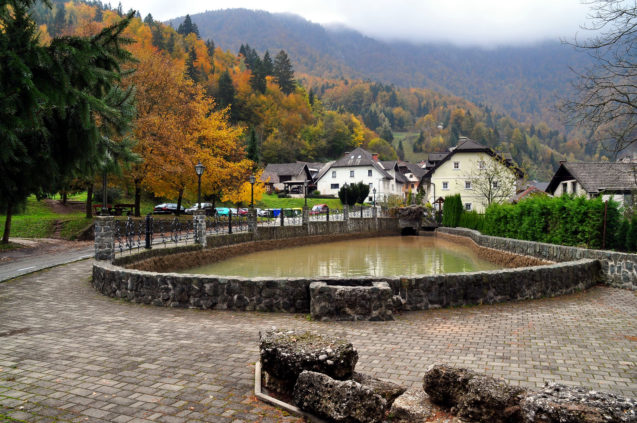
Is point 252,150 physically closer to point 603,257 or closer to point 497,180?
point 497,180

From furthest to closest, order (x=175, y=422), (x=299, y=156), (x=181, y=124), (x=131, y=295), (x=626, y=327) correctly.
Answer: (x=299, y=156), (x=181, y=124), (x=131, y=295), (x=626, y=327), (x=175, y=422)

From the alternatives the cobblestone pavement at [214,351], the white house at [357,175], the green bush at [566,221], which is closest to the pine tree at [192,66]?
the white house at [357,175]

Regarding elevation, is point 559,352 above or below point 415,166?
below

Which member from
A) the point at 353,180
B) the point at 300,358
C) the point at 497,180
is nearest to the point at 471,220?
the point at 497,180

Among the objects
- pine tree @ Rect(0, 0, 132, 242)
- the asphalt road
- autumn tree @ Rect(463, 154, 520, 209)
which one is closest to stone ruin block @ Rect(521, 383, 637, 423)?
pine tree @ Rect(0, 0, 132, 242)

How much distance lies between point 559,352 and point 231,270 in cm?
1454

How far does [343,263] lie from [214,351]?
1625cm

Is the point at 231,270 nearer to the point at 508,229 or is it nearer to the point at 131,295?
the point at 131,295

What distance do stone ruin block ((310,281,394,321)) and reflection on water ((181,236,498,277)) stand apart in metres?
9.05

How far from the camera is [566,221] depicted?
17.9 meters

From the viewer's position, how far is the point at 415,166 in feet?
345

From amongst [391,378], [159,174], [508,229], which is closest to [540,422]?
[391,378]

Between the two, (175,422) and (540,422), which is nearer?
(540,422)

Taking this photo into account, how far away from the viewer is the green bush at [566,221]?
15.8 meters
